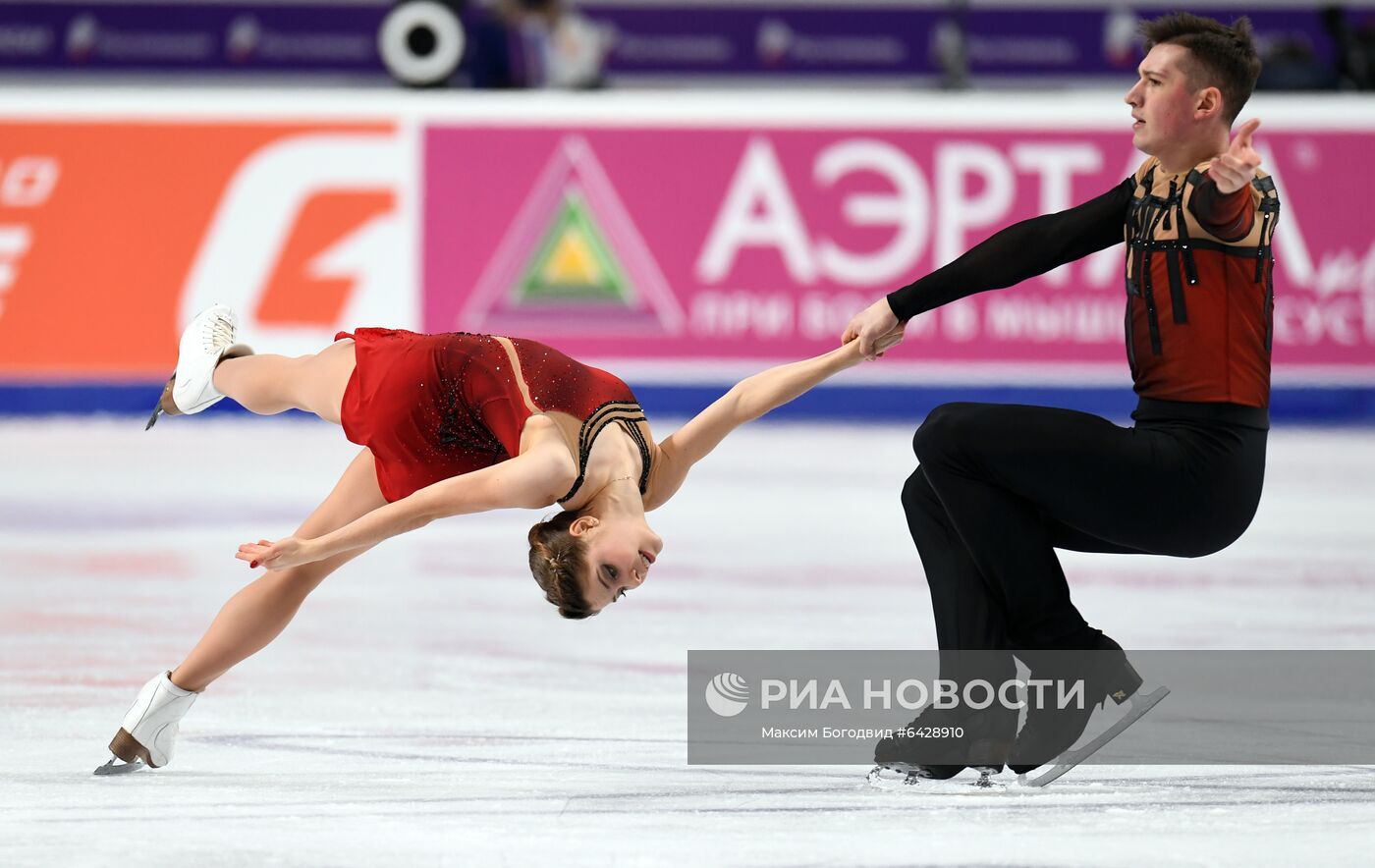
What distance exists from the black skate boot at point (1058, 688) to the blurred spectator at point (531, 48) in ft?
22.7

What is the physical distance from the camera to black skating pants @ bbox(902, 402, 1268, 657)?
291cm

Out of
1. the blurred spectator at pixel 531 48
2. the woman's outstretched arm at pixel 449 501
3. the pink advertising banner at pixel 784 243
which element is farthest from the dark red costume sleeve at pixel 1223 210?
the blurred spectator at pixel 531 48

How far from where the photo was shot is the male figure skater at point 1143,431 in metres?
2.89

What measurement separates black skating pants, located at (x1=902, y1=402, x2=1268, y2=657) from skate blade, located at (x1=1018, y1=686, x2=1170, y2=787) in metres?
0.14

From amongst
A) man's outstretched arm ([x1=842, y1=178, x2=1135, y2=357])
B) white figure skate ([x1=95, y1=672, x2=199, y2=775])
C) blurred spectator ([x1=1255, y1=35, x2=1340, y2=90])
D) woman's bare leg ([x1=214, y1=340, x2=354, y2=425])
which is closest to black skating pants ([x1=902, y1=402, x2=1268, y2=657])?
man's outstretched arm ([x1=842, y1=178, x2=1135, y2=357])

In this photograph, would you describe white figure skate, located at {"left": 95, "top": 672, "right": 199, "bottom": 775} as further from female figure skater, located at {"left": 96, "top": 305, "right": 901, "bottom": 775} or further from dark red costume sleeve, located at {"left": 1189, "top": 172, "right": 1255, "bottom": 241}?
dark red costume sleeve, located at {"left": 1189, "top": 172, "right": 1255, "bottom": 241}

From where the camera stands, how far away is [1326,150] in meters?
9.20

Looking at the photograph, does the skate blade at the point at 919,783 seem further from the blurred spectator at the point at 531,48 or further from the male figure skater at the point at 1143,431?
the blurred spectator at the point at 531,48

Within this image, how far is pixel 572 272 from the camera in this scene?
355 inches

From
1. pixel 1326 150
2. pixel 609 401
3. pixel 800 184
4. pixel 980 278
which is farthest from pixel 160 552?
pixel 1326 150

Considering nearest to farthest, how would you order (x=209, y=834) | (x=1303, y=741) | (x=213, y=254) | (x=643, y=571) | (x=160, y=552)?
(x=209, y=834), (x=643, y=571), (x=1303, y=741), (x=160, y=552), (x=213, y=254)

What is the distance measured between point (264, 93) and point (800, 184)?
9.09 ft

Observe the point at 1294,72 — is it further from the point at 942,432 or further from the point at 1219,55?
the point at 942,432

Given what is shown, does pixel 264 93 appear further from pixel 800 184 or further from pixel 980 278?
pixel 980 278
